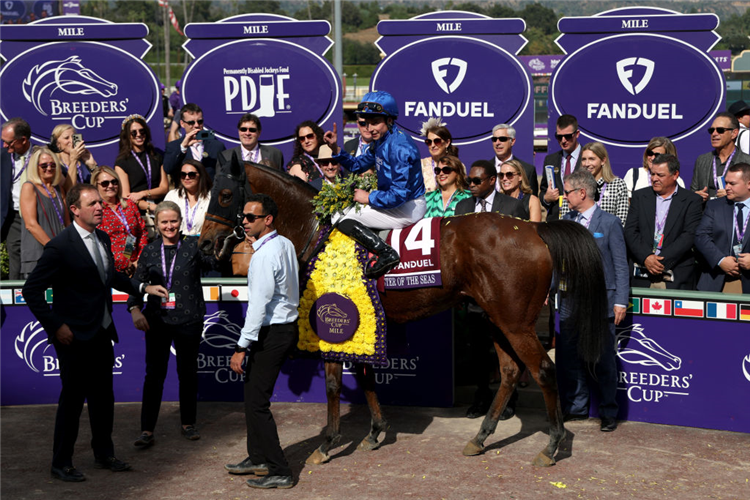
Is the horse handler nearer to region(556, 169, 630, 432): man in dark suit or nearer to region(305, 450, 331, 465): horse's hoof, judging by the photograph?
region(305, 450, 331, 465): horse's hoof

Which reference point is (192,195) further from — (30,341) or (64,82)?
(64,82)

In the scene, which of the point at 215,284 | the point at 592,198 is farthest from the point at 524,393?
the point at 215,284

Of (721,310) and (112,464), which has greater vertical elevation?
(721,310)

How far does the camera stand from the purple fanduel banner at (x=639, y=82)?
9.16 m

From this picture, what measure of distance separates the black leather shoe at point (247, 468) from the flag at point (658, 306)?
11.2ft

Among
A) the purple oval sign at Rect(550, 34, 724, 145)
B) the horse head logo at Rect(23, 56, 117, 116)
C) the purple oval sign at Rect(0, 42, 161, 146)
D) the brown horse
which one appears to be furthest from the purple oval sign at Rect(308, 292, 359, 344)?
the horse head logo at Rect(23, 56, 117, 116)

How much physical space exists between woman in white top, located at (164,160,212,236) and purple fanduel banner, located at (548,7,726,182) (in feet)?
12.9

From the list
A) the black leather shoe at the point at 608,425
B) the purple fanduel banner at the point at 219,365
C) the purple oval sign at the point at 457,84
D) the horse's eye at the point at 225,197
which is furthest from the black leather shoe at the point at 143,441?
the purple oval sign at the point at 457,84

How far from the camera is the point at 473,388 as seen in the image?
7902mm

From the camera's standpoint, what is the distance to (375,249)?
631cm

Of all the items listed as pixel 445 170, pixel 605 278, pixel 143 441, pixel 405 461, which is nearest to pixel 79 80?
pixel 445 170

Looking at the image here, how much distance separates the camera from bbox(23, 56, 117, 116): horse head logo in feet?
32.1

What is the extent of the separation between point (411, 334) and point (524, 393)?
4.01 feet

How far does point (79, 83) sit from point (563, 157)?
5.62 metres
